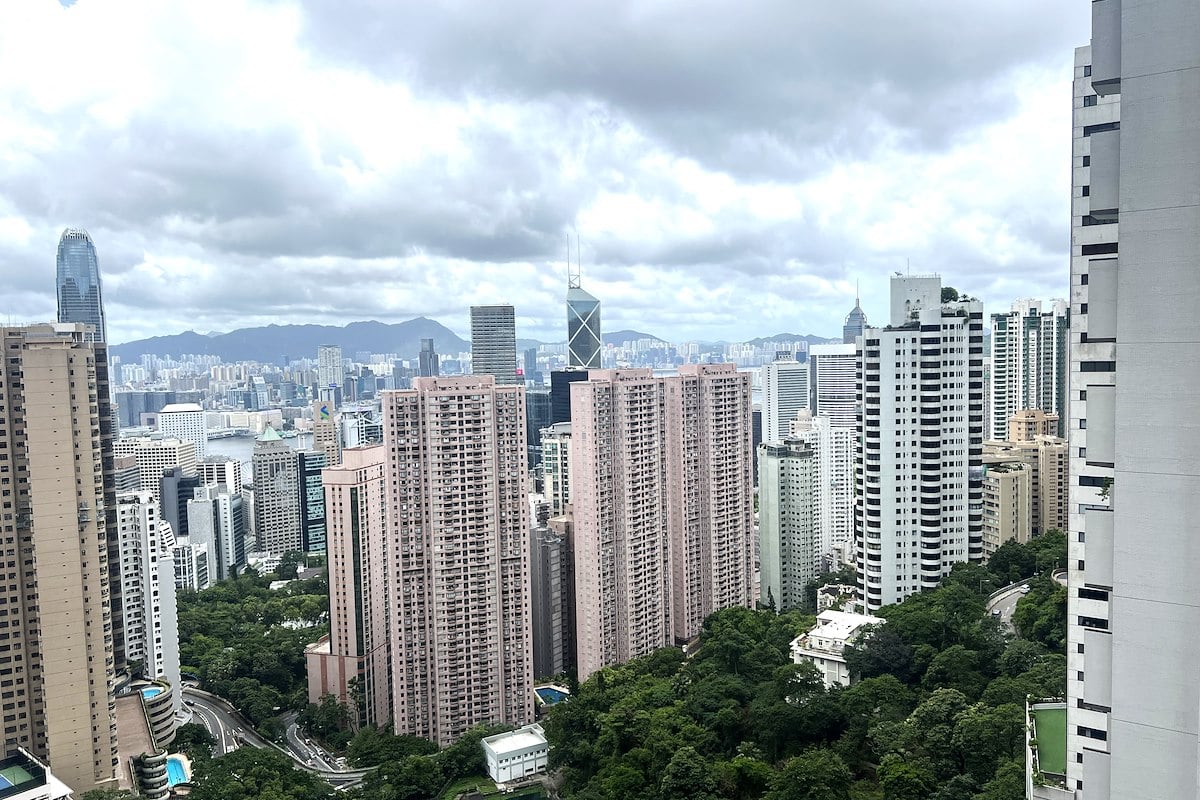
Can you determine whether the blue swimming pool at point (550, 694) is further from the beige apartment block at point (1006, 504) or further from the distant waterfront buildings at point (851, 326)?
the distant waterfront buildings at point (851, 326)

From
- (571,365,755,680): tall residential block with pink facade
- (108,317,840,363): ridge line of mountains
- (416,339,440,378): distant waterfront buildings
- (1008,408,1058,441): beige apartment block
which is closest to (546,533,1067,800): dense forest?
(571,365,755,680): tall residential block with pink facade

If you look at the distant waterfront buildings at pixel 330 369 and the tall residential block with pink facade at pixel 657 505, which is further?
the distant waterfront buildings at pixel 330 369

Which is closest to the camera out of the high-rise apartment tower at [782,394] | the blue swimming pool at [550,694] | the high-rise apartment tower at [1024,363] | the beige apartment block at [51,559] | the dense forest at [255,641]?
the beige apartment block at [51,559]

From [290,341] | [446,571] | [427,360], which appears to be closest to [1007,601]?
[446,571]

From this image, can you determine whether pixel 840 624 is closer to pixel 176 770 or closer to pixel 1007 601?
pixel 1007 601

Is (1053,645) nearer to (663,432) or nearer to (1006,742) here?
(1006,742)

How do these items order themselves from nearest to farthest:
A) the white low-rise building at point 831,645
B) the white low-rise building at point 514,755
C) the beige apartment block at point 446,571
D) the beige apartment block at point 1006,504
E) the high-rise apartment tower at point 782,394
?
the white low-rise building at point 831,645 → the white low-rise building at point 514,755 → the beige apartment block at point 446,571 → the beige apartment block at point 1006,504 → the high-rise apartment tower at point 782,394

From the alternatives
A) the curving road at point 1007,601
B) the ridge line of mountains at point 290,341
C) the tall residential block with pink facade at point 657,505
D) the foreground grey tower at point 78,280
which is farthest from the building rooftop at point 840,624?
the ridge line of mountains at point 290,341

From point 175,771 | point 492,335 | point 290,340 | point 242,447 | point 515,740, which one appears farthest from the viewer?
point 290,340
